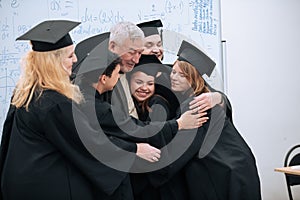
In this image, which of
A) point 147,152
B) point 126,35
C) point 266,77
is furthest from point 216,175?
point 266,77

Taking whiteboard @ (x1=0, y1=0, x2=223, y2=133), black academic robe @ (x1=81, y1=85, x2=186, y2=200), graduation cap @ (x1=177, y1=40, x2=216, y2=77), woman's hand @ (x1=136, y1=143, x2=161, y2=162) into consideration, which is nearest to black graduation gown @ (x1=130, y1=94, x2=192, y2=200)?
black academic robe @ (x1=81, y1=85, x2=186, y2=200)

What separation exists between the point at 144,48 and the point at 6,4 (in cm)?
135

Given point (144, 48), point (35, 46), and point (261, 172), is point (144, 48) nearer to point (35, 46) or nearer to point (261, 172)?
point (35, 46)

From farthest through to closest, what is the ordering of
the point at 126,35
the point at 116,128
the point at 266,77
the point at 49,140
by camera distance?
the point at 266,77, the point at 126,35, the point at 116,128, the point at 49,140

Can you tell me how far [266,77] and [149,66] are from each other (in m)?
1.96

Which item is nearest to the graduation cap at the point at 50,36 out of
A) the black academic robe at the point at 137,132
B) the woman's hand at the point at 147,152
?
the black academic robe at the point at 137,132

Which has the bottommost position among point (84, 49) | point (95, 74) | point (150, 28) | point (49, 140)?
point (49, 140)

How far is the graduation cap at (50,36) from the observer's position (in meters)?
1.70

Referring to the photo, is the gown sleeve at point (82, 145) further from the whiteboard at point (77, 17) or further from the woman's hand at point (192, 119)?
the whiteboard at point (77, 17)

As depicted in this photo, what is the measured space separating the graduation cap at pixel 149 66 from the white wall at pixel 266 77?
5.15 feet

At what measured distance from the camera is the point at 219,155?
2014mm

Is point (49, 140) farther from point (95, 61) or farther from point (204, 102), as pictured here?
point (204, 102)

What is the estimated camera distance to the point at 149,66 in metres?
2.10

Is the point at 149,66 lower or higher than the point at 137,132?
higher
